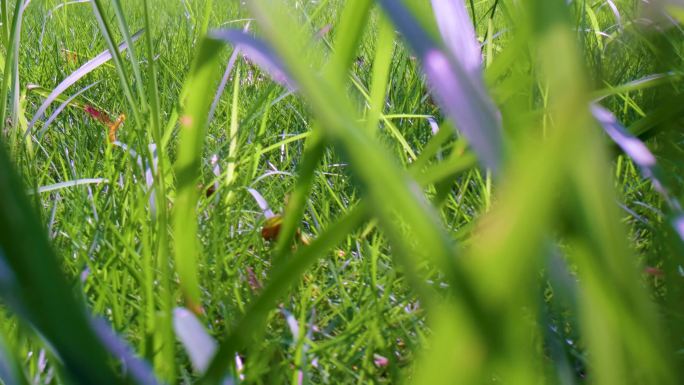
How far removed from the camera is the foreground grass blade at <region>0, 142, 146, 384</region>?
0.26 meters

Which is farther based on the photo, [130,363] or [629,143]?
[629,143]

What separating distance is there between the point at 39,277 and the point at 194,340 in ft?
0.78

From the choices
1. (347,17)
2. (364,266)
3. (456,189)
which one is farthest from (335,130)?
(456,189)

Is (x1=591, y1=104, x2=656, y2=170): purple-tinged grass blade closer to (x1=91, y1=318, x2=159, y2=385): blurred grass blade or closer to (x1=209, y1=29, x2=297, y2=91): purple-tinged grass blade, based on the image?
(x1=209, y1=29, x2=297, y2=91): purple-tinged grass blade

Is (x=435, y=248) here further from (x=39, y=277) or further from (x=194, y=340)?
(x=194, y=340)

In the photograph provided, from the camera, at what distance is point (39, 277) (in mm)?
265

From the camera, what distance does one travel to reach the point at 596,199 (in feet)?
0.90

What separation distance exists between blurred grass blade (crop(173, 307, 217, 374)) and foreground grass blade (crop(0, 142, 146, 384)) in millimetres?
201

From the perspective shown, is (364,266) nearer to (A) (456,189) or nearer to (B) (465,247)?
(B) (465,247)

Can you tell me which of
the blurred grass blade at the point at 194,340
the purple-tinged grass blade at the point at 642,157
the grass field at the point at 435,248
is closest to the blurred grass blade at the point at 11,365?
the grass field at the point at 435,248

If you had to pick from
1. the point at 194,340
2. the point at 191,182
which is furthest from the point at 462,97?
the point at 191,182

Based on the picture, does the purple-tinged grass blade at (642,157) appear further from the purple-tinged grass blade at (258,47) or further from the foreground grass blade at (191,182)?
the foreground grass blade at (191,182)

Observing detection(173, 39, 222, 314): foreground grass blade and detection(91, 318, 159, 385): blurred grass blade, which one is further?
detection(173, 39, 222, 314): foreground grass blade

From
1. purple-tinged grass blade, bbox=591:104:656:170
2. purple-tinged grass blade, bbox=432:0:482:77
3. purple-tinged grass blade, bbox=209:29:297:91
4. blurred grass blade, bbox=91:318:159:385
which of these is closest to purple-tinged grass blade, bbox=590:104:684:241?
purple-tinged grass blade, bbox=591:104:656:170
